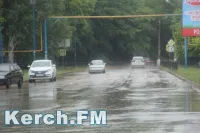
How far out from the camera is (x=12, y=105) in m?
20.3

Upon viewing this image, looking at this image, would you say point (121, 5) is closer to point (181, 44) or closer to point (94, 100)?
point (181, 44)

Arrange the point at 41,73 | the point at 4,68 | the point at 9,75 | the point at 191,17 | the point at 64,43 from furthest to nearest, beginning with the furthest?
1. the point at 64,43
2. the point at 41,73
3. the point at 191,17
4. the point at 4,68
5. the point at 9,75

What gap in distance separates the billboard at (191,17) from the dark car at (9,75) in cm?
1260

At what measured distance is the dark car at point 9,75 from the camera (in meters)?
32.8

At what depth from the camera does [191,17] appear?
38.4m

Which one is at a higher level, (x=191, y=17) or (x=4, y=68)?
(x=191, y=17)

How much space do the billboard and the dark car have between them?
1260cm

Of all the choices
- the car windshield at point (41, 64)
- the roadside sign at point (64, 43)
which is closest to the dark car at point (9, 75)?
the car windshield at point (41, 64)

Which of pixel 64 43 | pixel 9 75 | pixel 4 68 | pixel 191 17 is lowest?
pixel 9 75

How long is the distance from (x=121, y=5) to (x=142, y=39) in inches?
361

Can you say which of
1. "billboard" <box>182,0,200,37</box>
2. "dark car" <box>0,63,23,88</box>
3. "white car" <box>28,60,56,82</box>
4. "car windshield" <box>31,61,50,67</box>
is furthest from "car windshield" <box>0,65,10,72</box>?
"billboard" <box>182,0,200,37</box>

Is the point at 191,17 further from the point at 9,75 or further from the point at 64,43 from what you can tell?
the point at 64,43

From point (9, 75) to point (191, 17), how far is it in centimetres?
1392

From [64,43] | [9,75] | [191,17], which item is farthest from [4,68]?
[64,43]
